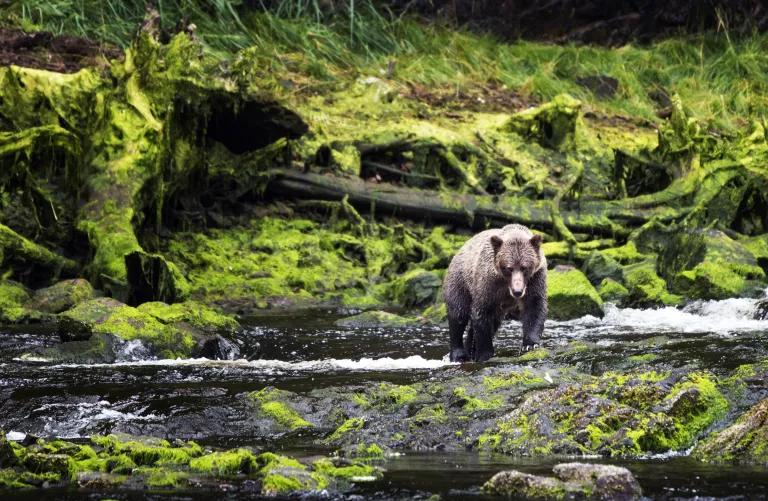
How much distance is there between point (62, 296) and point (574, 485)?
8025 mm

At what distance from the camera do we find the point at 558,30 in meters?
24.7

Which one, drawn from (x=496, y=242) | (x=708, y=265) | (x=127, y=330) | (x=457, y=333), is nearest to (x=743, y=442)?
(x=496, y=242)

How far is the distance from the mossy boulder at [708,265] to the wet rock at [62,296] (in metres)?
6.20

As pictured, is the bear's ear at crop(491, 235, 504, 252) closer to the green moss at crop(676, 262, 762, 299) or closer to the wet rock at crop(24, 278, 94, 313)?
the green moss at crop(676, 262, 762, 299)

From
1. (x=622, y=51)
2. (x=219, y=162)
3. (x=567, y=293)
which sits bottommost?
(x=567, y=293)

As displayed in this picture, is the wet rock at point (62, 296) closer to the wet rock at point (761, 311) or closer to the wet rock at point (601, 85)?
the wet rock at point (761, 311)

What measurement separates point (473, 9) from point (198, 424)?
17.3 m

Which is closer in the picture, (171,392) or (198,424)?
(198,424)

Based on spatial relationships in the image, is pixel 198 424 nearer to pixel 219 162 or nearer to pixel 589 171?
pixel 219 162

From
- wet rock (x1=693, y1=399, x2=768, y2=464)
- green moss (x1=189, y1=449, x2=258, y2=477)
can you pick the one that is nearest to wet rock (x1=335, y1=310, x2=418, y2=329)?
wet rock (x1=693, y1=399, x2=768, y2=464)

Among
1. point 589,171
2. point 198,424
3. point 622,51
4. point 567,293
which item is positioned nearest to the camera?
point 198,424

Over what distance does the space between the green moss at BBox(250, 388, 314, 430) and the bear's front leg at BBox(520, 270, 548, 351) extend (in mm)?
2619

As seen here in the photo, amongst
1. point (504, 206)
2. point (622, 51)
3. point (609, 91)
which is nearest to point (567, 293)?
point (504, 206)

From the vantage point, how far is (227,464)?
22.2ft
